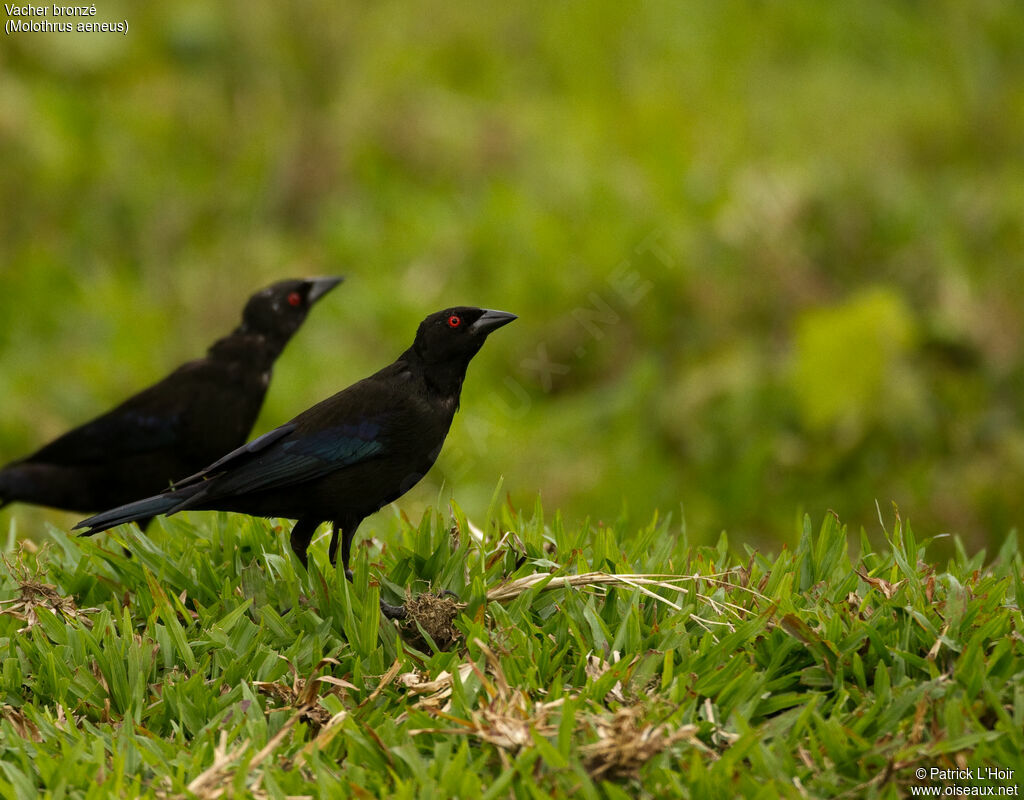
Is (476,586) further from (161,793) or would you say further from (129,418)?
(129,418)

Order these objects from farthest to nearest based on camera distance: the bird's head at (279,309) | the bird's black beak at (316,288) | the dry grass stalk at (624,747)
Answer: the bird's black beak at (316,288)
the bird's head at (279,309)
the dry grass stalk at (624,747)

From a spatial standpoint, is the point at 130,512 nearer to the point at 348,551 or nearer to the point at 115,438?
the point at 348,551

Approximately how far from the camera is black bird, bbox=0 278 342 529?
16.4 ft

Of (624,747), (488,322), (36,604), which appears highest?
(488,322)

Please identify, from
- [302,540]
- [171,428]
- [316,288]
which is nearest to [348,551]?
[302,540]

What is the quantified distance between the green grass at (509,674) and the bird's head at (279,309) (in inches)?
53.3

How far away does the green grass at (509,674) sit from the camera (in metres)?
2.96

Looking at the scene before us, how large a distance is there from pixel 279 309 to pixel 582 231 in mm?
4333

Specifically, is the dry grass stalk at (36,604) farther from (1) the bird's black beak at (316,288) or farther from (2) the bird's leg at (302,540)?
(1) the bird's black beak at (316,288)

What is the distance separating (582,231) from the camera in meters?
9.24

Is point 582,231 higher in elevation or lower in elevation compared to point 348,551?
higher

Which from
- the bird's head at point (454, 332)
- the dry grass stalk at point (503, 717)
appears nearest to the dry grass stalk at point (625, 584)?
the dry grass stalk at point (503, 717)

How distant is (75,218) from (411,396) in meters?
6.85

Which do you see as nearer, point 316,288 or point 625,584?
point 625,584
